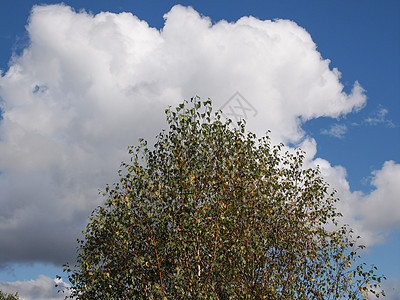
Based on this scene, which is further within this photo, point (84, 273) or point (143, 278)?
point (84, 273)

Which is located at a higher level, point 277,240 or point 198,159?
point 198,159

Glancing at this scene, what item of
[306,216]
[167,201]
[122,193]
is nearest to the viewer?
[167,201]

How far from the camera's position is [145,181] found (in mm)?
18297

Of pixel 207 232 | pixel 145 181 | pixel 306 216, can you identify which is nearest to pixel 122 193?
pixel 145 181

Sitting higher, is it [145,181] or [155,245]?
[145,181]

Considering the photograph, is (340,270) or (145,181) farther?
(340,270)

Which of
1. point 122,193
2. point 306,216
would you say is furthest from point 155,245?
point 306,216

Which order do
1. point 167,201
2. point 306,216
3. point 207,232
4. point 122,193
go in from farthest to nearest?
point 306,216, point 122,193, point 167,201, point 207,232

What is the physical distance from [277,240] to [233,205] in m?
3.05

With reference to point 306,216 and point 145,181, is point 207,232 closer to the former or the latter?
point 145,181

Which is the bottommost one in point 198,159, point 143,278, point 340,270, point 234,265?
point 143,278

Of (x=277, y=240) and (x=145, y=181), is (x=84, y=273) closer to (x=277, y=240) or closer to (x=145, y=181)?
(x=145, y=181)

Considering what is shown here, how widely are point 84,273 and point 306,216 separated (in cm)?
1088

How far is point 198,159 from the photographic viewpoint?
18.7m
